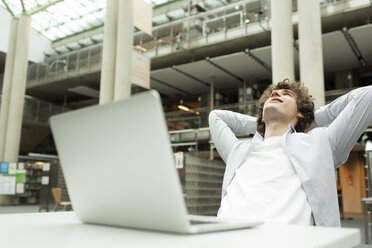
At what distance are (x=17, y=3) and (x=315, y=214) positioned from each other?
20.9m

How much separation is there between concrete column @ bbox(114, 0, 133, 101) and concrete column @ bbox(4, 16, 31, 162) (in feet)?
28.9

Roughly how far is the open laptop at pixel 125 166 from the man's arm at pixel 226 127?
1.22m

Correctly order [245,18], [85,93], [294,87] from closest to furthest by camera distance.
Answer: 1. [294,87]
2. [245,18]
3. [85,93]

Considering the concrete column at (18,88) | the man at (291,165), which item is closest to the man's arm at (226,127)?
→ the man at (291,165)

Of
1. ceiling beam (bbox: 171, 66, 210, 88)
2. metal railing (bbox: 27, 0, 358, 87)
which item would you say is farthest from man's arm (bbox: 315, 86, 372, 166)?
ceiling beam (bbox: 171, 66, 210, 88)

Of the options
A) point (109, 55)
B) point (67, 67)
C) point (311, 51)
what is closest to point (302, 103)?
point (311, 51)

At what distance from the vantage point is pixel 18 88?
17016mm

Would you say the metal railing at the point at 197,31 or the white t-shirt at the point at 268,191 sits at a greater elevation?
the metal railing at the point at 197,31

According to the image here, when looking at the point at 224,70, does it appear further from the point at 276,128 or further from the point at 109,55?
the point at 276,128

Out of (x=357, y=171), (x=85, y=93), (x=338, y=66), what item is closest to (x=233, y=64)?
(x=338, y=66)

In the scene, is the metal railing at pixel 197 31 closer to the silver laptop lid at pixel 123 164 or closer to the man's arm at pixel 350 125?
the man's arm at pixel 350 125

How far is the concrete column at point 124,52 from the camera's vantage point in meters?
10.1

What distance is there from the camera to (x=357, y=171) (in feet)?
49.9

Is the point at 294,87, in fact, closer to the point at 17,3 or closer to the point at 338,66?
the point at 338,66
